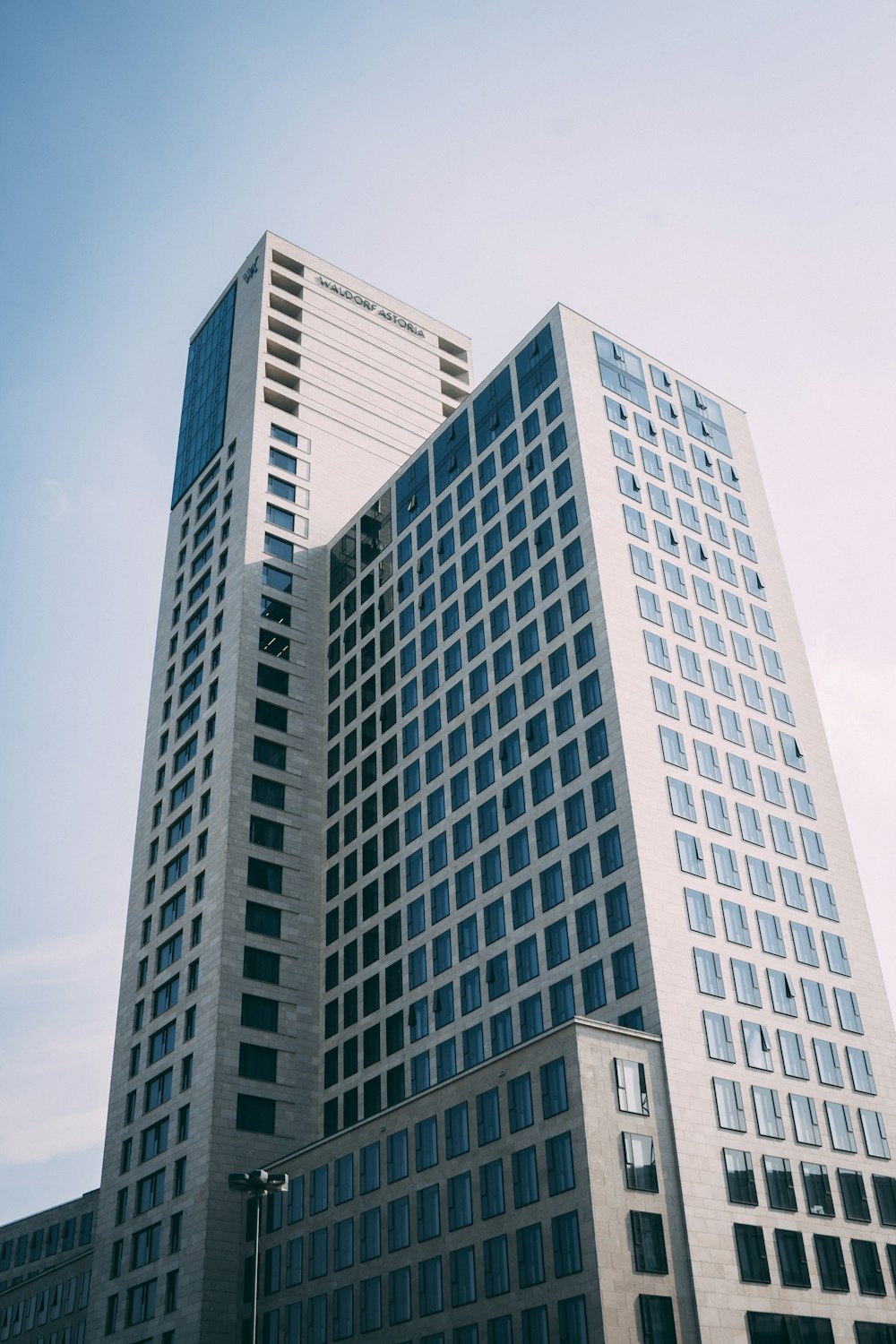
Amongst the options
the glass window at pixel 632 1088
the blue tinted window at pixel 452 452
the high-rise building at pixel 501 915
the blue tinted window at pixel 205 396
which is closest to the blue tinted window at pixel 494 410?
the high-rise building at pixel 501 915

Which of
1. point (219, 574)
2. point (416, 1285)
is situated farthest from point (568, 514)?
point (416, 1285)

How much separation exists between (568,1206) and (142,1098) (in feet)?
140

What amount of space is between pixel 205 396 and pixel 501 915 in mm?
73585

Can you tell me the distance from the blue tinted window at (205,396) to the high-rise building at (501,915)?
6.77m

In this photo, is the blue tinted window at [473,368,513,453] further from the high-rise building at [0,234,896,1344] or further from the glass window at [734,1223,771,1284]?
the glass window at [734,1223,771,1284]

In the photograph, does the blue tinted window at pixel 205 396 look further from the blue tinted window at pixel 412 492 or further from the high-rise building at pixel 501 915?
the blue tinted window at pixel 412 492

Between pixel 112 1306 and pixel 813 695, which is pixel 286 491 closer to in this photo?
pixel 813 695

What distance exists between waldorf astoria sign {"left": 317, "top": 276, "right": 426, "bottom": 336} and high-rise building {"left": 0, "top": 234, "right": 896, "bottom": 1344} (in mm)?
18122

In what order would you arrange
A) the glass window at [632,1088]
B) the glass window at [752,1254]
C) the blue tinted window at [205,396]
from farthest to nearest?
the blue tinted window at [205,396] < the glass window at [632,1088] < the glass window at [752,1254]

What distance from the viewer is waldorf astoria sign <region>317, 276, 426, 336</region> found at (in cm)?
12862

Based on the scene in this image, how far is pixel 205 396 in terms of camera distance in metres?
127

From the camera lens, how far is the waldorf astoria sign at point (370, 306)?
5064 inches

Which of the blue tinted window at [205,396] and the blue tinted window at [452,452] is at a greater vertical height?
the blue tinted window at [205,396]

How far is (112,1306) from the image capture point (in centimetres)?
8100
